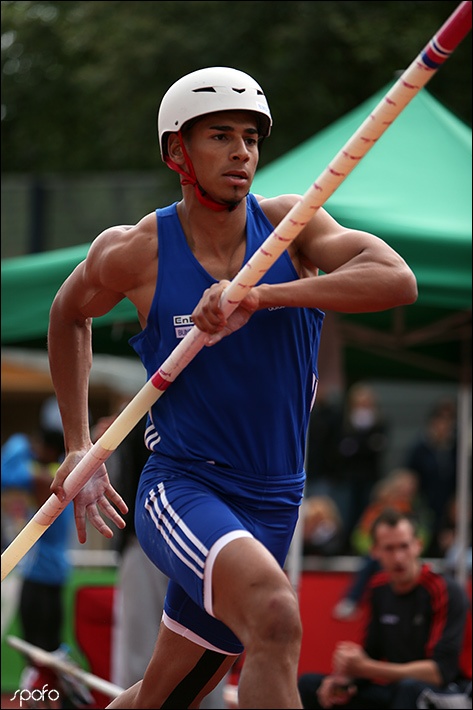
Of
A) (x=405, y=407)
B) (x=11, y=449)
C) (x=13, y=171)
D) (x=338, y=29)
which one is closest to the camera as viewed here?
(x=11, y=449)

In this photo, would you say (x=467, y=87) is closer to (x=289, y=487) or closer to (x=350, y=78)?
(x=350, y=78)

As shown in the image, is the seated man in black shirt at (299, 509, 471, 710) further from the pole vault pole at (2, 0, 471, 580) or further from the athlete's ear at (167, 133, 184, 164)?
the athlete's ear at (167, 133, 184, 164)

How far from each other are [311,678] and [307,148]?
3.37m

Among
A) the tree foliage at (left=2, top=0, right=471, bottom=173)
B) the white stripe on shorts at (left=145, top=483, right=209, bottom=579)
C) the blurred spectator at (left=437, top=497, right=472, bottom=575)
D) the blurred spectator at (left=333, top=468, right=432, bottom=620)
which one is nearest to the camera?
the white stripe on shorts at (left=145, top=483, right=209, bottom=579)

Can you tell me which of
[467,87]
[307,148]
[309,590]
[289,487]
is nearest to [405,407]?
[467,87]

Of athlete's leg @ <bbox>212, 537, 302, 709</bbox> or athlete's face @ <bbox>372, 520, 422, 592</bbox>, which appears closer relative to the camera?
athlete's leg @ <bbox>212, 537, 302, 709</bbox>

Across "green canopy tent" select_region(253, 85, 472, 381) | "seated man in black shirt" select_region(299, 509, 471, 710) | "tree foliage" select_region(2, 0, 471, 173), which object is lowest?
"seated man in black shirt" select_region(299, 509, 471, 710)

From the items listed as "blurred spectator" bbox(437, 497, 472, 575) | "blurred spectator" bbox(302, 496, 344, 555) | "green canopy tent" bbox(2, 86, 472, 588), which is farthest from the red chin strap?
Answer: "blurred spectator" bbox(302, 496, 344, 555)

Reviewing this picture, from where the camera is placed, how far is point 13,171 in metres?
18.6

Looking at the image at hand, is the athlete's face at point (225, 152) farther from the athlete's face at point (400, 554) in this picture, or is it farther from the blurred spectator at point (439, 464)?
the blurred spectator at point (439, 464)

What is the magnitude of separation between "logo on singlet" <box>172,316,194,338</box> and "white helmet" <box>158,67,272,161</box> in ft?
2.04

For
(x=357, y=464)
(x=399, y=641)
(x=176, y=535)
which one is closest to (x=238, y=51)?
(x=357, y=464)

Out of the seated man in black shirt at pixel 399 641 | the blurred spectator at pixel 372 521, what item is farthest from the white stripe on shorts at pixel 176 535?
the blurred spectator at pixel 372 521

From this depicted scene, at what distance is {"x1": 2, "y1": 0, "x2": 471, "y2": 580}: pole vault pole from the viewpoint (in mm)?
3487
